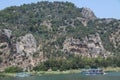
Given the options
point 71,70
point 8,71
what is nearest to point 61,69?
point 71,70

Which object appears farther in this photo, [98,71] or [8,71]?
[8,71]

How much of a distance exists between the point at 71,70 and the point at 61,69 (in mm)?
5865

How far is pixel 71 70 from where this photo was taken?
195 m

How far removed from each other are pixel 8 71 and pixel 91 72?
46.1m

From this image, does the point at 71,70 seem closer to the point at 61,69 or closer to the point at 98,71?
the point at 61,69

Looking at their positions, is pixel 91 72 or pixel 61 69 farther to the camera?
pixel 61 69

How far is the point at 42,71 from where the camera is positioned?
7751 inches

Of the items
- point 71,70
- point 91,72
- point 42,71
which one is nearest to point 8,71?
point 42,71

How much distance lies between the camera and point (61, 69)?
19875cm

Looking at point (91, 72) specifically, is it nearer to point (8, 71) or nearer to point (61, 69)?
point (61, 69)

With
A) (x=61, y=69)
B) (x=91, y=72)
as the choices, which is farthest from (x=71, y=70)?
(x=91, y=72)

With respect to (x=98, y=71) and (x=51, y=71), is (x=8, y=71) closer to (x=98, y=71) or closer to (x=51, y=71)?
(x=51, y=71)

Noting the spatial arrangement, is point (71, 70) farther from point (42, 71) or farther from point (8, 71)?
point (8, 71)

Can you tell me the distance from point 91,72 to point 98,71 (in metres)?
3.34
